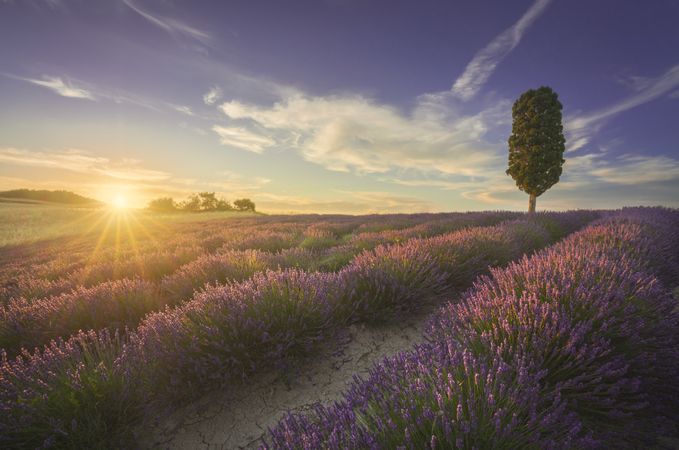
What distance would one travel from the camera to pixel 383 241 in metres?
6.06

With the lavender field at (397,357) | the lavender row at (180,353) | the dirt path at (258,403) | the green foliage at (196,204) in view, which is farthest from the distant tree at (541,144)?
the green foliage at (196,204)

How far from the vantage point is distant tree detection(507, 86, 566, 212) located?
21.0 m

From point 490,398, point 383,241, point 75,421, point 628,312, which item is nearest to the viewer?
point 490,398

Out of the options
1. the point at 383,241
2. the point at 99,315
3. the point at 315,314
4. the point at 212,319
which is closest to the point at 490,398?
the point at 315,314

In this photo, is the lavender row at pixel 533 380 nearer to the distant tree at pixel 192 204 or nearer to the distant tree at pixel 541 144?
the distant tree at pixel 541 144

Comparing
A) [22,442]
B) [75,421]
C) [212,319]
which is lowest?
[22,442]

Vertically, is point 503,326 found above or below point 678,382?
above

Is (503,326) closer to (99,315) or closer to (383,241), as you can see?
(99,315)

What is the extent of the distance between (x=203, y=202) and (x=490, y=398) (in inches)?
2328

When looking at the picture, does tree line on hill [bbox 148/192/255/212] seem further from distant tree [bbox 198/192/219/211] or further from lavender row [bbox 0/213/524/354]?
lavender row [bbox 0/213/524/354]

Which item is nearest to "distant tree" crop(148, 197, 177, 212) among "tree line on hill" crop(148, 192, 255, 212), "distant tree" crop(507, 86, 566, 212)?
"tree line on hill" crop(148, 192, 255, 212)

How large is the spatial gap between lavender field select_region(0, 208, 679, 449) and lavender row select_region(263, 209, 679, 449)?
11 mm

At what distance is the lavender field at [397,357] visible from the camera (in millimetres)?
1390

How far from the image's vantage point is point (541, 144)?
21.2 meters
